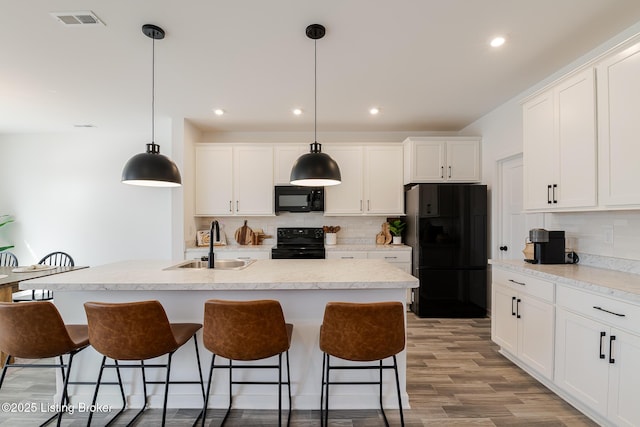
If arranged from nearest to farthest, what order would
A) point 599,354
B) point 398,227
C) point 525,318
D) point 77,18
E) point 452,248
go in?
point 599,354 < point 77,18 < point 525,318 < point 452,248 < point 398,227

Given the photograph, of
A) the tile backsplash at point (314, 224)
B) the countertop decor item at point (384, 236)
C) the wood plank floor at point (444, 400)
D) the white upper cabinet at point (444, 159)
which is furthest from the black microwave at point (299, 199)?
the wood plank floor at point (444, 400)

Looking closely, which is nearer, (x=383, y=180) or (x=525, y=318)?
(x=525, y=318)

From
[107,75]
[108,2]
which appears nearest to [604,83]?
[108,2]

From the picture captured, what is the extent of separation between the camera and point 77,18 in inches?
80.7

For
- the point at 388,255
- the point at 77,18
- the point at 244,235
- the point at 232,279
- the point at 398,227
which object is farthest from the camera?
the point at 244,235

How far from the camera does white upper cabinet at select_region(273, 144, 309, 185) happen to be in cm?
446

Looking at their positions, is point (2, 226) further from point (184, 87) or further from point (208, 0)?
point (208, 0)

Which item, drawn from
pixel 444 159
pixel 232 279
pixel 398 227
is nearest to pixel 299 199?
pixel 398 227

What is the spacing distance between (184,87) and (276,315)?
2656 millimetres

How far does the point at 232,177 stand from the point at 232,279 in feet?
9.18

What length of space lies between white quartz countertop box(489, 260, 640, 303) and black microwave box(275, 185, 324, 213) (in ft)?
7.97

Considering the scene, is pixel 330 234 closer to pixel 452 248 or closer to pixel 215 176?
pixel 452 248

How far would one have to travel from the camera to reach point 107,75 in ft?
9.46

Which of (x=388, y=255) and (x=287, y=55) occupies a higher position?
(x=287, y=55)
